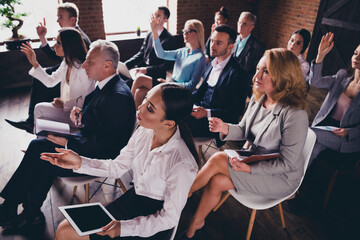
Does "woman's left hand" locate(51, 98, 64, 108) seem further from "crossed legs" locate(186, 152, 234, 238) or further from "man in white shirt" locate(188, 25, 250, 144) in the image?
"crossed legs" locate(186, 152, 234, 238)

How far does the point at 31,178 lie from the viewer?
203 cm

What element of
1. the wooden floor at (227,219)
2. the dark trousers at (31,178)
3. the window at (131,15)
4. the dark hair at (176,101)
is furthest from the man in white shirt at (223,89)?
the window at (131,15)

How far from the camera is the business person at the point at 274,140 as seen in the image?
5.75ft

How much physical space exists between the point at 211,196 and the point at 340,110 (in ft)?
5.08

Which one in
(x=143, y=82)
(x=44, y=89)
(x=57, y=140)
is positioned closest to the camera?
(x=57, y=140)

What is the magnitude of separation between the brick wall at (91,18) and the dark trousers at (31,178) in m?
3.83

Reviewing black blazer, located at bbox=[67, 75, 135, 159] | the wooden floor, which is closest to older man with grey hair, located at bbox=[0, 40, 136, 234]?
black blazer, located at bbox=[67, 75, 135, 159]

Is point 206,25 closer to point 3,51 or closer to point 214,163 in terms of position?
point 3,51

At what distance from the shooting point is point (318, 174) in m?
2.92

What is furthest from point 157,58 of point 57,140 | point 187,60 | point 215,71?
point 57,140

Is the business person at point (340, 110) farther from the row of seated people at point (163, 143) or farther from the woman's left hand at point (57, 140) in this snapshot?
the woman's left hand at point (57, 140)

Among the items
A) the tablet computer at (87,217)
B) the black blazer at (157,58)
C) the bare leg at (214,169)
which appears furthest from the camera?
the black blazer at (157,58)

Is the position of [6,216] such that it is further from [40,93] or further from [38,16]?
[38,16]

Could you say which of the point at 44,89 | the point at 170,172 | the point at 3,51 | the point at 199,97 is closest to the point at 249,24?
the point at 199,97
